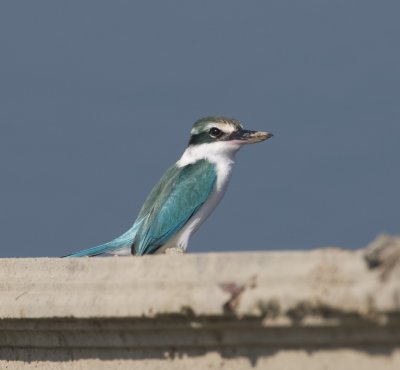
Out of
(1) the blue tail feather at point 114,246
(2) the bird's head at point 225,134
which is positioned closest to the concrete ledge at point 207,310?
(1) the blue tail feather at point 114,246

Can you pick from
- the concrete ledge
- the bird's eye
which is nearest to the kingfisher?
the bird's eye

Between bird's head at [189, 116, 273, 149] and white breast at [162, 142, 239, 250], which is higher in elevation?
bird's head at [189, 116, 273, 149]

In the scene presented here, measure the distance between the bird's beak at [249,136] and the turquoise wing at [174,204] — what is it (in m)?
0.32

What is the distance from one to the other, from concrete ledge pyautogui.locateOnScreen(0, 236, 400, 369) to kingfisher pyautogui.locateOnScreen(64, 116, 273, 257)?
2.78m

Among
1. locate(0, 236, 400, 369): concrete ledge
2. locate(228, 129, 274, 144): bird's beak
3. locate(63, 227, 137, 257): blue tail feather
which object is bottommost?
locate(0, 236, 400, 369): concrete ledge

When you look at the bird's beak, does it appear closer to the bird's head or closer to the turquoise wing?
the bird's head

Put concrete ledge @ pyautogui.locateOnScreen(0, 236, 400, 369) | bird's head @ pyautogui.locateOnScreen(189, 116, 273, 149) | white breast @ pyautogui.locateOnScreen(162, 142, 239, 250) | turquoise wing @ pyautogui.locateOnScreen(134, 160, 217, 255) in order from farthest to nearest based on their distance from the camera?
bird's head @ pyautogui.locateOnScreen(189, 116, 273, 149)
white breast @ pyautogui.locateOnScreen(162, 142, 239, 250)
turquoise wing @ pyautogui.locateOnScreen(134, 160, 217, 255)
concrete ledge @ pyautogui.locateOnScreen(0, 236, 400, 369)

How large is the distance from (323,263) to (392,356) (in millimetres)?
327

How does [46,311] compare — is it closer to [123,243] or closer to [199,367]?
[199,367]

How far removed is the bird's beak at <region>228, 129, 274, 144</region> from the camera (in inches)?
323

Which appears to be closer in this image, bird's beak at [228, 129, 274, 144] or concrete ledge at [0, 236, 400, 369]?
concrete ledge at [0, 236, 400, 369]

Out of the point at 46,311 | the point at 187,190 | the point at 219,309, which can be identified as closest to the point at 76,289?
the point at 46,311

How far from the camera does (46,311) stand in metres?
4.50

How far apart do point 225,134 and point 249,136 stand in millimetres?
159
